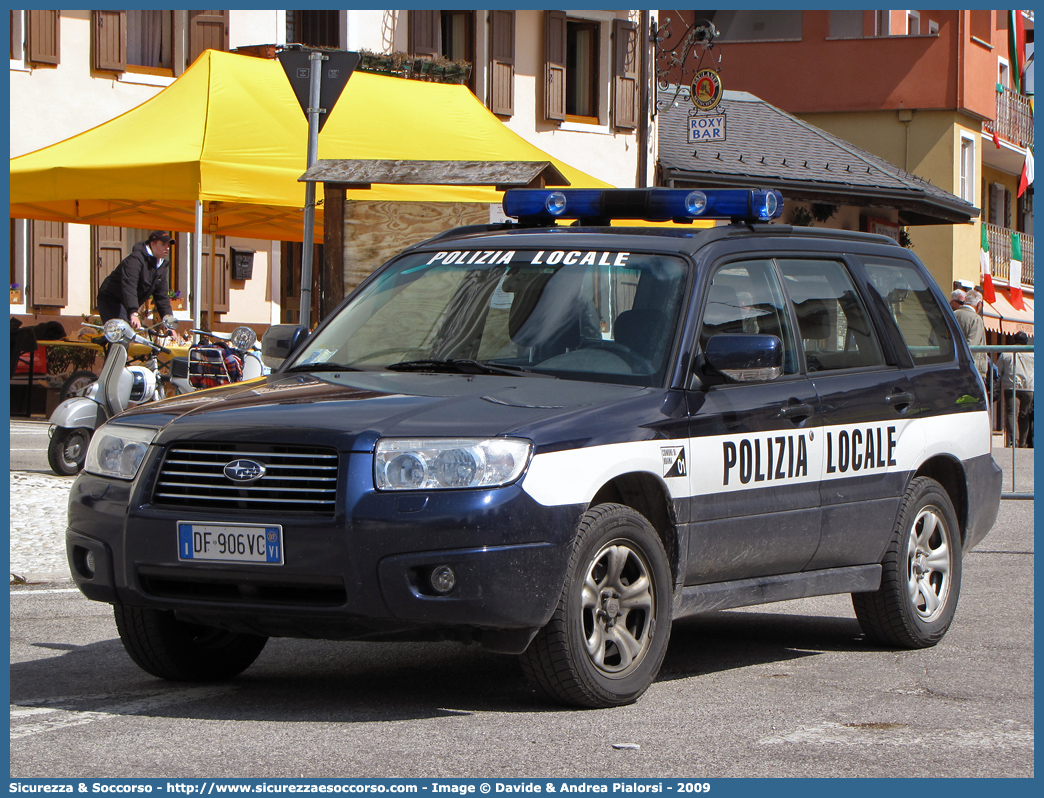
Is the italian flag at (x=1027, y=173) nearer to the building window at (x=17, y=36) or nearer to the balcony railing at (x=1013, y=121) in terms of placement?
the balcony railing at (x=1013, y=121)

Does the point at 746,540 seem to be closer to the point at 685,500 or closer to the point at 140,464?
the point at 685,500

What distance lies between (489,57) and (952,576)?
2204 cm

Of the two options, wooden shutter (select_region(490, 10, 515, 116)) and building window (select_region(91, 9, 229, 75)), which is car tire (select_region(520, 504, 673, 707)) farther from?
wooden shutter (select_region(490, 10, 515, 116))

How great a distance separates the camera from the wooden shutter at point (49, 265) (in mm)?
24312

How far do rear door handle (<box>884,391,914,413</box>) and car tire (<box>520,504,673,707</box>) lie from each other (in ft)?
5.93

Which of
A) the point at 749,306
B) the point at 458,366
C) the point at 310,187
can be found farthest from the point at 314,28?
the point at 458,366

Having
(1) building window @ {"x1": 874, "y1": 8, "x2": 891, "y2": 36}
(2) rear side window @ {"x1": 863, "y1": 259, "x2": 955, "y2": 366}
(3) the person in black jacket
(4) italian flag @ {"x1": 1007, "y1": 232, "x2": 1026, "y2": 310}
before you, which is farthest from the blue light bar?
(4) italian flag @ {"x1": 1007, "y1": 232, "x2": 1026, "y2": 310}

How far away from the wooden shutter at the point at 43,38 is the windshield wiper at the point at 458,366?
61.4 feet

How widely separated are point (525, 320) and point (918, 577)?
233 centimetres

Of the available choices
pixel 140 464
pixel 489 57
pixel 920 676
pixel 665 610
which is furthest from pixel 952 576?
pixel 489 57

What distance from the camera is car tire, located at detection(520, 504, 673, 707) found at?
559cm

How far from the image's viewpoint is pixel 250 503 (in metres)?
5.50

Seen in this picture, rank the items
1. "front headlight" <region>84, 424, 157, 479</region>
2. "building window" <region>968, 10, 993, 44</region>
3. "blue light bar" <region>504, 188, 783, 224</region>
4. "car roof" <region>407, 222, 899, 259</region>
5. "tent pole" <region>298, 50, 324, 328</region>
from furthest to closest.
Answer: "building window" <region>968, 10, 993, 44</region> < "tent pole" <region>298, 50, 324, 328</region> < "blue light bar" <region>504, 188, 783, 224</region> < "car roof" <region>407, 222, 899, 259</region> < "front headlight" <region>84, 424, 157, 479</region>

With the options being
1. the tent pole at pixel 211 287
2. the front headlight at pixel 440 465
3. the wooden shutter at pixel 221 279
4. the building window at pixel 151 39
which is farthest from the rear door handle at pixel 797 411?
the wooden shutter at pixel 221 279
